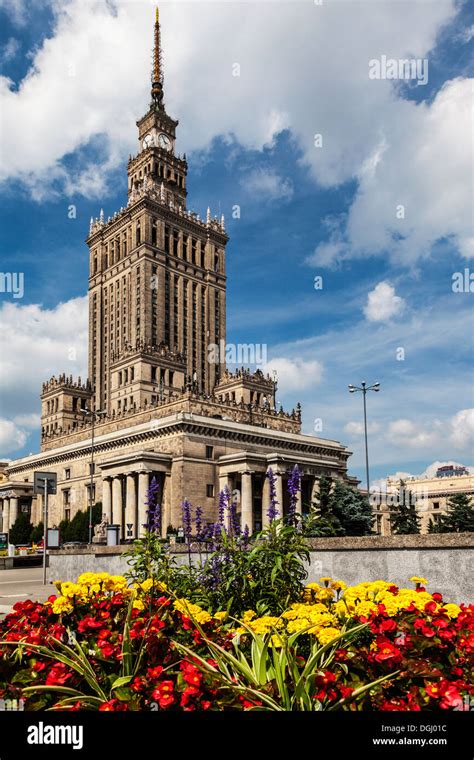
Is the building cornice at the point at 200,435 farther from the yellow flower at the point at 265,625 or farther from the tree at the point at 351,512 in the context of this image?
the yellow flower at the point at 265,625

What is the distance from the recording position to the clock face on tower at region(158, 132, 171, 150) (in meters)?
128

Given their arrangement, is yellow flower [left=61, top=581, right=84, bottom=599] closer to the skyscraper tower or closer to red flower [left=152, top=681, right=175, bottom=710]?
red flower [left=152, top=681, right=175, bottom=710]

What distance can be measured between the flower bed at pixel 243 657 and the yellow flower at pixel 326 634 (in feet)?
0.04

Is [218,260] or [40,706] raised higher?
[218,260]

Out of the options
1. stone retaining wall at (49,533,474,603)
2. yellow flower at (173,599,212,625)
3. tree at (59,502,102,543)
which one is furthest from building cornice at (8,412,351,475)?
yellow flower at (173,599,212,625)

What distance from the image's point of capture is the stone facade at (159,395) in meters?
68.8

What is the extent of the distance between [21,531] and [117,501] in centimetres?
2372

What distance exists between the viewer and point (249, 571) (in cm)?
883

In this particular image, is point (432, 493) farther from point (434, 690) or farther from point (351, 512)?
point (434, 690)

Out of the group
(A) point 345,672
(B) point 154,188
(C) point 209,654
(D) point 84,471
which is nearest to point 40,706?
(C) point 209,654

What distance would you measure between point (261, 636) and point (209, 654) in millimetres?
554

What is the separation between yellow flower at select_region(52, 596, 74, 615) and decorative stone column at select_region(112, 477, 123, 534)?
208 feet

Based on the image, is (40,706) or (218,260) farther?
(218,260)

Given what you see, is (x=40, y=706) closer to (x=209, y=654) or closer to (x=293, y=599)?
(x=209, y=654)
